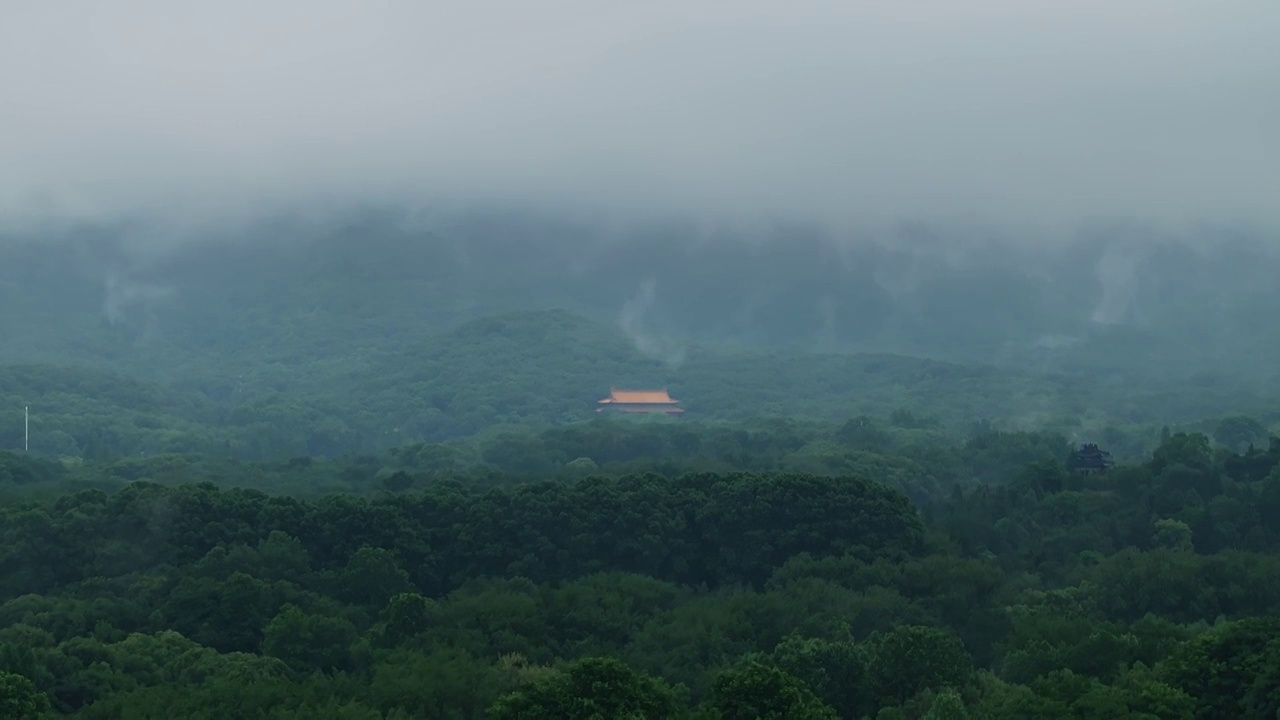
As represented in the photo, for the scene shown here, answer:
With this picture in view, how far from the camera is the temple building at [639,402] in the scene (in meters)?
164

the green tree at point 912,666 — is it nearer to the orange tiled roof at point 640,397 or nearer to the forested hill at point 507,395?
the forested hill at point 507,395

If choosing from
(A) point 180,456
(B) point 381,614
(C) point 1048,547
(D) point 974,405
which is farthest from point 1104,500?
(D) point 974,405

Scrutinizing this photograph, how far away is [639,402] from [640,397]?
6.68 ft

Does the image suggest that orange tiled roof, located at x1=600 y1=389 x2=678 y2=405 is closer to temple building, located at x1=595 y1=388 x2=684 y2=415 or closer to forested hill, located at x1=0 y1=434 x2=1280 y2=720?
temple building, located at x1=595 y1=388 x2=684 y2=415

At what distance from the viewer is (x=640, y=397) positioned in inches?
6594

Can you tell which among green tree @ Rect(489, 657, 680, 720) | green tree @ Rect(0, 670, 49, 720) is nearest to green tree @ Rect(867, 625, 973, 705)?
green tree @ Rect(489, 657, 680, 720)

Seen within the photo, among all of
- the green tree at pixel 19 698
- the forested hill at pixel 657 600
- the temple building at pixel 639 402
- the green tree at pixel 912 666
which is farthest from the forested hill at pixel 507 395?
the green tree at pixel 912 666

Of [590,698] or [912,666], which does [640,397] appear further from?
[590,698]

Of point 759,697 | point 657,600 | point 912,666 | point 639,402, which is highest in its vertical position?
point 759,697

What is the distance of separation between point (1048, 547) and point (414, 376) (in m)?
109

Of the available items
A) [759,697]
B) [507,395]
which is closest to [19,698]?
[759,697]

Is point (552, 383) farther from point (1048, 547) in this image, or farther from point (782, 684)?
point (782, 684)

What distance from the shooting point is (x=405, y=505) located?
6444cm

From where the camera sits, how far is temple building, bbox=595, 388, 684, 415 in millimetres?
164125
